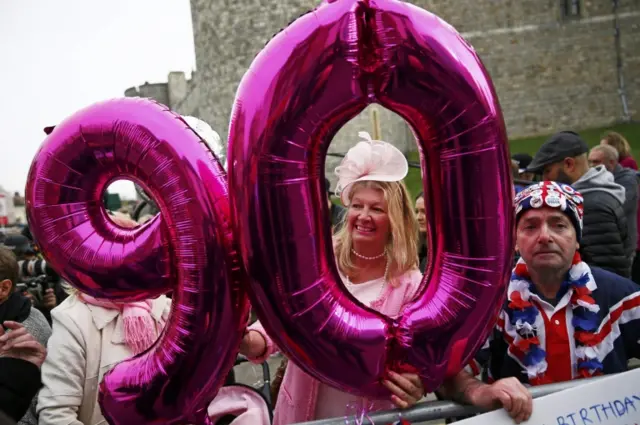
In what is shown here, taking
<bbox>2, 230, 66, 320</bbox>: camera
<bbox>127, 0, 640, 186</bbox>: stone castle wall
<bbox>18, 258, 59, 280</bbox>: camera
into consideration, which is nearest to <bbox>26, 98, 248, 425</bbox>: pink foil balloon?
A: <bbox>2, 230, 66, 320</bbox>: camera

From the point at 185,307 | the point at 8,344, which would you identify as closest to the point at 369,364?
the point at 185,307

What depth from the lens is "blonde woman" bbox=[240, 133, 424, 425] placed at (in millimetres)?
1489

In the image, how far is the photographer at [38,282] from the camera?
368 centimetres

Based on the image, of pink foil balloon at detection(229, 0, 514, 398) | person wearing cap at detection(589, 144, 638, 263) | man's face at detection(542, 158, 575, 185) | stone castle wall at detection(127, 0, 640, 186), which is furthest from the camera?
stone castle wall at detection(127, 0, 640, 186)

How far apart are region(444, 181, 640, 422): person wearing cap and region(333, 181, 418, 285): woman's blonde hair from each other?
0.30 meters

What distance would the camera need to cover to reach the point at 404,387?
3.69 ft

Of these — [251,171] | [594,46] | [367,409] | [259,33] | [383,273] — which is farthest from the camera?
[594,46]

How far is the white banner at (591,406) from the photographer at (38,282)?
9.64 feet

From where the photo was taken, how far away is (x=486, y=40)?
63.5 ft

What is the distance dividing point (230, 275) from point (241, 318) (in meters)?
0.10

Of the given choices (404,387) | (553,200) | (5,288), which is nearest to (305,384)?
(404,387)

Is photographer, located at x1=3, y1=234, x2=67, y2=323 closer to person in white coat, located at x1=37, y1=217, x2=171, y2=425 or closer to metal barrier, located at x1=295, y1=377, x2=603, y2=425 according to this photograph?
person in white coat, located at x1=37, y1=217, x2=171, y2=425

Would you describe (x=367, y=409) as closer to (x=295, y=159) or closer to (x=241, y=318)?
(x=241, y=318)

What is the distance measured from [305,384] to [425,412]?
39 cm
